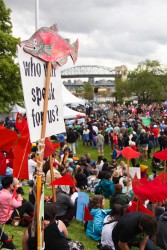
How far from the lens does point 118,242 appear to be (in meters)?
4.75

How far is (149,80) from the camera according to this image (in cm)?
5600

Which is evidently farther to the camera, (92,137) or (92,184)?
(92,137)

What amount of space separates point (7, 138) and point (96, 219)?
2.28m

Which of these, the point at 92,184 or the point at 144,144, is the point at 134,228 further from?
the point at 144,144

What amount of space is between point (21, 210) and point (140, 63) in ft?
177

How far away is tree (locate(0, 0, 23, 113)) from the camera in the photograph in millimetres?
23359

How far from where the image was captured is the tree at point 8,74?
23359 mm

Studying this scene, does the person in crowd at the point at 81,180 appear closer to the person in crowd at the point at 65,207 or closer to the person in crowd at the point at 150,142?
the person in crowd at the point at 65,207

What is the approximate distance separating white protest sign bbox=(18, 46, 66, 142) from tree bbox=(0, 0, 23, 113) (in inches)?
759

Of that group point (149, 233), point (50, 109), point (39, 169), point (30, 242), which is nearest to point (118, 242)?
point (149, 233)

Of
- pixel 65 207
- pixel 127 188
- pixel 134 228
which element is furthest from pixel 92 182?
pixel 134 228

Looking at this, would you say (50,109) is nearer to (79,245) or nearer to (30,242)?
(30,242)

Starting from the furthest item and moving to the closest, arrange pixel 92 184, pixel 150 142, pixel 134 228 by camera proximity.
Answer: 1. pixel 150 142
2. pixel 92 184
3. pixel 134 228

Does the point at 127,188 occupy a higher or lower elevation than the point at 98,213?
lower
